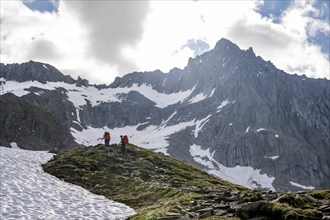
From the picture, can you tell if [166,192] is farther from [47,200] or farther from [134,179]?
[47,200]

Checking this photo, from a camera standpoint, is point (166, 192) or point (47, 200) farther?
point (166, 192)

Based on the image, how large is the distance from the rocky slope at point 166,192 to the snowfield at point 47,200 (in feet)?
4.81

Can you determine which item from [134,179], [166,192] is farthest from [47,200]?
[134,179]

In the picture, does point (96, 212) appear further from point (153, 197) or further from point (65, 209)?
point (153, 197)

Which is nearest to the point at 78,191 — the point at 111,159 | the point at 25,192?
the point at 25,192

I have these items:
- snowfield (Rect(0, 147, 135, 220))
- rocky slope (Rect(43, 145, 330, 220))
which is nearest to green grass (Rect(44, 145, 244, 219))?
rocky slope (Rect(43, 145, 330, 220))

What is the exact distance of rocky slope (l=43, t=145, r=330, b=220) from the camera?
17.7m

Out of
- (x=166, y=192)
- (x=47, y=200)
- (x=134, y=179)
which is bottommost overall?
(x=47, y=200)

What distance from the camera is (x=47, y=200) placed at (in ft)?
82.9

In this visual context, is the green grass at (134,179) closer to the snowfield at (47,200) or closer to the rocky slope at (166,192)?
the rocky slope at (166,192)

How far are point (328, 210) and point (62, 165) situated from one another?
94.4 ft

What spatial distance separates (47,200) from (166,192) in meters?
7.90

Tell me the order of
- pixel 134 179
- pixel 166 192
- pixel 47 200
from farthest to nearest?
pixel 134 179
pixel 166 192
pixel 47 200

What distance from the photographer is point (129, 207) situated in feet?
84.8
